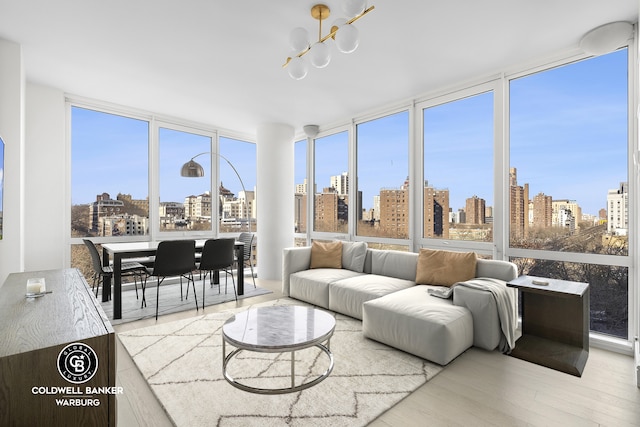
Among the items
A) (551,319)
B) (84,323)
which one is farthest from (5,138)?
(551,319)

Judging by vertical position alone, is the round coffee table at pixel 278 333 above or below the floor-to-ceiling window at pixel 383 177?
below

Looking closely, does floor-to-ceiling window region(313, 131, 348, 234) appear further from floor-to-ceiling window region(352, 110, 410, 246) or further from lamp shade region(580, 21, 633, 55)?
lamp shade region(580, 21, 633, 55)

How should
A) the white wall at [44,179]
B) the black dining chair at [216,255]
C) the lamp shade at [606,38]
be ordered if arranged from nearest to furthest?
the lamp shade at [606,38], the white wall at [44,179], the black dining chair at [216,255]

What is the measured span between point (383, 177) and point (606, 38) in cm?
271

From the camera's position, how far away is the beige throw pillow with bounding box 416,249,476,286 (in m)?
3.18

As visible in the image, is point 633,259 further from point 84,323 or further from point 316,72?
point 84,323

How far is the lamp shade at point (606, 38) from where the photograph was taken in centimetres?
257

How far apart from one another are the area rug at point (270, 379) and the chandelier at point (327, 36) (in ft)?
7.49

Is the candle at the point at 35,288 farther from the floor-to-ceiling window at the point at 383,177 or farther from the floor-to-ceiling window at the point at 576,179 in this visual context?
the floor-to-ceiling window at the point at 576,179

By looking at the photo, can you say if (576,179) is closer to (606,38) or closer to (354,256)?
(606,38)

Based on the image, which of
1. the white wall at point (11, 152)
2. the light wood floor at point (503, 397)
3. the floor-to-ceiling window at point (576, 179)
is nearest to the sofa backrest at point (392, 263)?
the floor-to-ceiling window at point (576, 179)

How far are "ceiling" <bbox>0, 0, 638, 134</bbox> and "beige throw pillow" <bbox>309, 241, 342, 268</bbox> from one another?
6.67 feet

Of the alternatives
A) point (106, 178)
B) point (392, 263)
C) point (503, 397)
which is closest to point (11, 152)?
point (106, 178)

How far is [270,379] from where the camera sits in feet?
7.18
